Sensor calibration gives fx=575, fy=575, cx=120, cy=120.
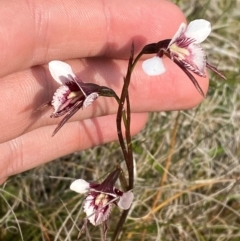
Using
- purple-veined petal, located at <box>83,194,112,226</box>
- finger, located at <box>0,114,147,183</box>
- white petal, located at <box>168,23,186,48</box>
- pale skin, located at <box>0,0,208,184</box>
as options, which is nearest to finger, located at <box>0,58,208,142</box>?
pale skin, located at <box>0,0,208,184</box>

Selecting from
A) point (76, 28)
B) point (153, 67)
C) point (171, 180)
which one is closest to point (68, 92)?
point (153, 67)

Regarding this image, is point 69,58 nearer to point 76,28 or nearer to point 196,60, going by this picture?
point 76,28

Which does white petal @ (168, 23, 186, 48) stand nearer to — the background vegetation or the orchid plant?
the orchid plant

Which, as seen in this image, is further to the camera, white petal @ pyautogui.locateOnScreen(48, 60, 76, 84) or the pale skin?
the pale skin

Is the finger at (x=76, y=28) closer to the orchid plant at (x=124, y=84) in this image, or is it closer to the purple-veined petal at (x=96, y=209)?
the orchid plant at (x=124, y=84)

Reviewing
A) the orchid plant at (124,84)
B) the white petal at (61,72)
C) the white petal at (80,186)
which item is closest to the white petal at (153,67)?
the orchid plant at (124,84)


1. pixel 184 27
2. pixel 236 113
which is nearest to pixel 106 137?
pixel 236 113

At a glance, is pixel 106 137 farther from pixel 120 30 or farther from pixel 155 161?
pixel 120 30
